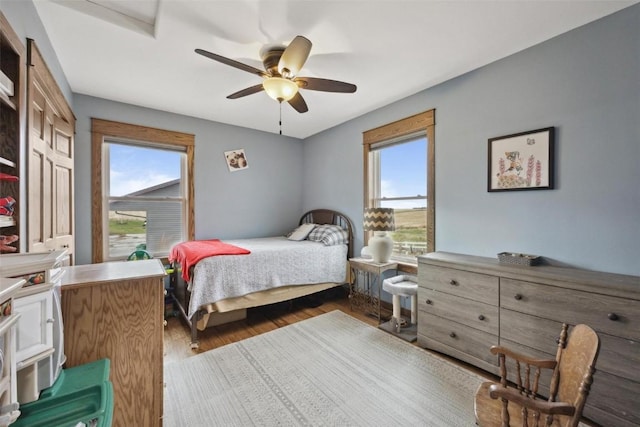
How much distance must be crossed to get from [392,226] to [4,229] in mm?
3028

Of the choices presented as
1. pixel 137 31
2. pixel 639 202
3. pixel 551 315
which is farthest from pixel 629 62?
pixel 137 31

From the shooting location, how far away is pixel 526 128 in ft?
7.27

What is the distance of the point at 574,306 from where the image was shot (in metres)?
1.63

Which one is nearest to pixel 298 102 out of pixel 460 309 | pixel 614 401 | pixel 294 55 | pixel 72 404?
pixel 294 55

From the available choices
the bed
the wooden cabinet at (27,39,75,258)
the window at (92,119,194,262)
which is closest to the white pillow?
the bed

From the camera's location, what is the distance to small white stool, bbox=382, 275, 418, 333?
8.79 feet

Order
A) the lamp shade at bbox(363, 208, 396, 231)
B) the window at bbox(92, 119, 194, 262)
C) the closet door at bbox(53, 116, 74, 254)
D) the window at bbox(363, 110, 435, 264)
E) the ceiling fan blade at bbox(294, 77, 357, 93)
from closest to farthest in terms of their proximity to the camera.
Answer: the ceiling fan blade at bbox(294, 77, 357, 93), the closet door at bbox(53, 116, 74, 254), the window at bbox(363, 110, 435, 264), the lamp shade at bbox(363, 208, 396, 231), the window at bbox(92, 119, 194, 262)

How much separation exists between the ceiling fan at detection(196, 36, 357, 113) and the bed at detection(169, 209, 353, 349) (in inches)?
65.5

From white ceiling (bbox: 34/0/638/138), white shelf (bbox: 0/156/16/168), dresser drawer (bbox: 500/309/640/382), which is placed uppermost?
white ceiling (bbox: 34/0/638/138)

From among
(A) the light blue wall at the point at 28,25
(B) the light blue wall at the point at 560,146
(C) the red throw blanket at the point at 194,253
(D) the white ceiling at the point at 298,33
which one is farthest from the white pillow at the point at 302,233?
(A) the light blue wall at the point at 28,25

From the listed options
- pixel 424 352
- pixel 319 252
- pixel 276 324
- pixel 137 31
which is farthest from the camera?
pixel 319 252

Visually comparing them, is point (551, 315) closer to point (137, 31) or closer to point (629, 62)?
point (629, 62)

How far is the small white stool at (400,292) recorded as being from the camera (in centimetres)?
268

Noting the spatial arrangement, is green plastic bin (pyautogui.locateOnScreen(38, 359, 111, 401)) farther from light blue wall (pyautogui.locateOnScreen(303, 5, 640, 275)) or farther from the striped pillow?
light blue wall (pyautogui.locateOnScreen(303, 5, 640, 275))
